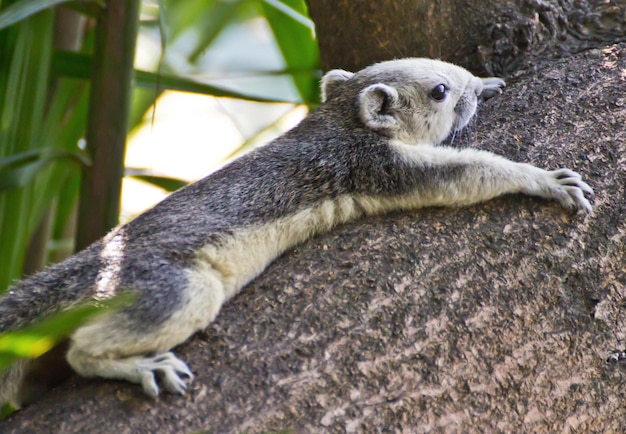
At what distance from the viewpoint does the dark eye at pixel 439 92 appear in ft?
9.75

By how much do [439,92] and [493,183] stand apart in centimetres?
74

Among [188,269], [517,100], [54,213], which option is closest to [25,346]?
[188,269]

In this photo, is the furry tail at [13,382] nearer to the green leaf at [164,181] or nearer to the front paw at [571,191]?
the green leaf at [164,181]

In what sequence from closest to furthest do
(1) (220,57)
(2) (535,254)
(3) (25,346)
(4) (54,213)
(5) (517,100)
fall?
1. (3) (25,346)
2. (2) (535,254)
3. (5) (517,100)
4. (4) (54,213)
5. (1) (220,57)

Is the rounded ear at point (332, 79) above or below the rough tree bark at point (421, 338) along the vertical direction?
above

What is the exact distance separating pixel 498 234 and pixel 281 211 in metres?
0.75

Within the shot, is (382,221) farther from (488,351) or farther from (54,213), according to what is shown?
(54,213)

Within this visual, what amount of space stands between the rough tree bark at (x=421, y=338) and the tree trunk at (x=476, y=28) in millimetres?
753

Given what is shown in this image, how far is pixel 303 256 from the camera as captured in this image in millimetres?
2309

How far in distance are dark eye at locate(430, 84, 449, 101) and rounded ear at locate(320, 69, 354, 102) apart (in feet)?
1.20

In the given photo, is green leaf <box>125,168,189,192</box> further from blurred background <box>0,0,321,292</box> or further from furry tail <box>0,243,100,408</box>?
furry tail <box>0,243,100,408</box>

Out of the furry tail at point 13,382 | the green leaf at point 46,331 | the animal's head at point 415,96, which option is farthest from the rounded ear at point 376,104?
the green leaf at point 46,331

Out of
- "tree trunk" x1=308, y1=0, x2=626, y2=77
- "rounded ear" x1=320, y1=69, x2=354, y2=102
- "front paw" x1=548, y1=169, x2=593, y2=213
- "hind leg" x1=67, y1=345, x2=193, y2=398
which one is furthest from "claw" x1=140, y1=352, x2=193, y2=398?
"tree trunk" x1=308, y1=0, x2=626, y2=77

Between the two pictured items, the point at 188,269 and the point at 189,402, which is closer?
the point at 189,402
